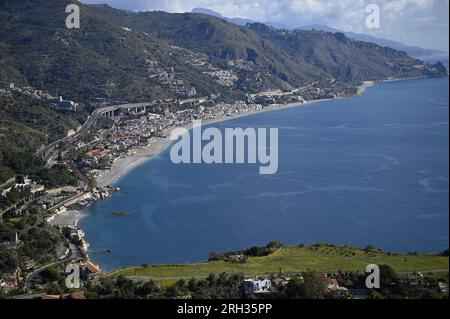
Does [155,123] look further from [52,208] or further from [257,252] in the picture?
[257,252]

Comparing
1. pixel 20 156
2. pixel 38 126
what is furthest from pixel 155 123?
pixel 20 156

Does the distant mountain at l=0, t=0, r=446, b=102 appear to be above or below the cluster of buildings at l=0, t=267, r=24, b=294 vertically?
above
